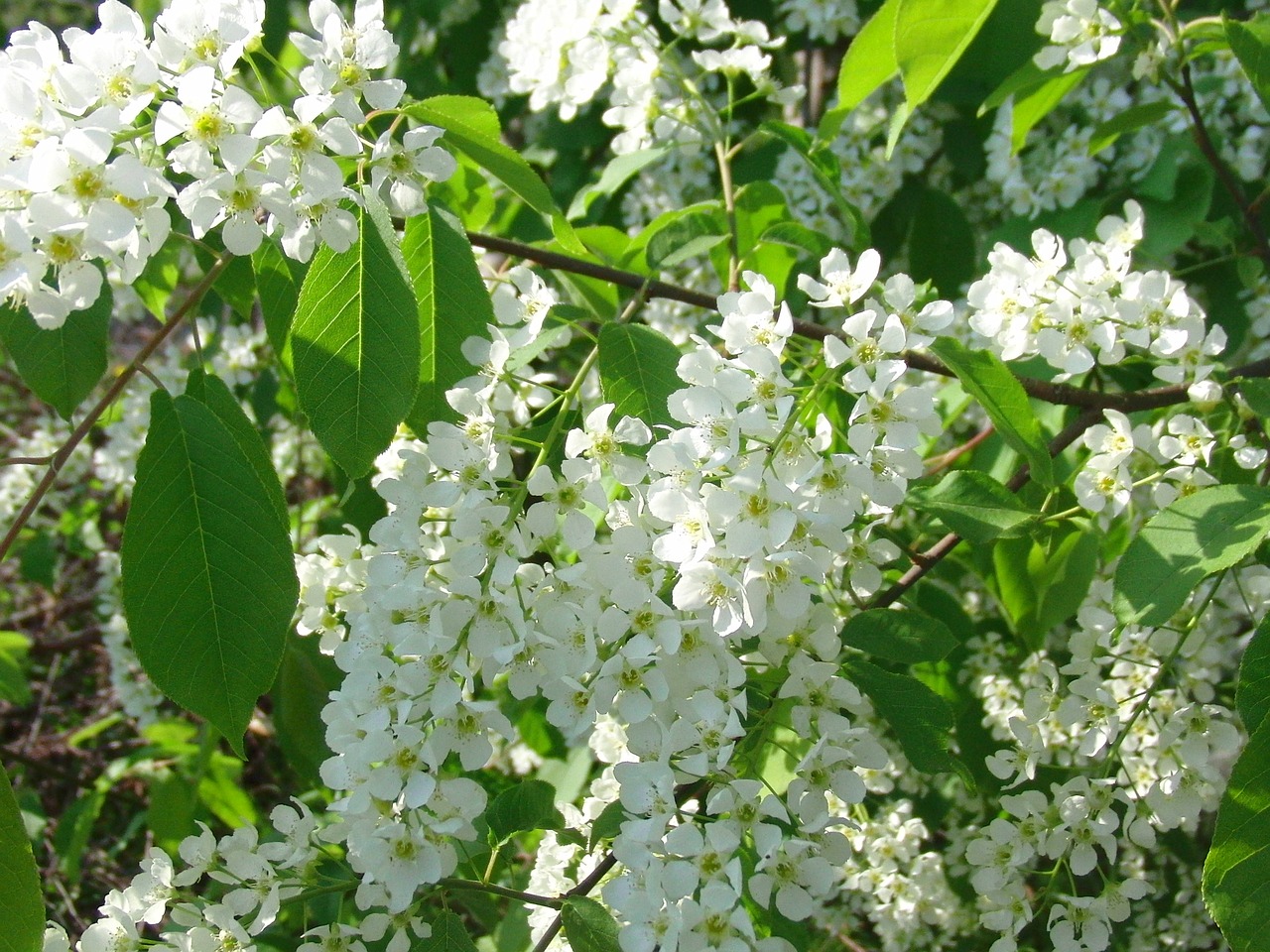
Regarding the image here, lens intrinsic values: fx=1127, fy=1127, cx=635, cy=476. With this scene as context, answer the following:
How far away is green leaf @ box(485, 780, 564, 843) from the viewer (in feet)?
5.44

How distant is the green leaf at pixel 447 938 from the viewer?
151 cm

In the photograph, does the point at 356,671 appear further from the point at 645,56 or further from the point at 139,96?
the point at 645,56

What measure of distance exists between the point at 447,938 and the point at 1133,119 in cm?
203

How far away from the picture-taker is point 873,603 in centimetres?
184

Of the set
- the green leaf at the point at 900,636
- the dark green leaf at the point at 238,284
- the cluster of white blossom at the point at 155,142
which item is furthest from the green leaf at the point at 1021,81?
the dark green leaf at the point at 238,284

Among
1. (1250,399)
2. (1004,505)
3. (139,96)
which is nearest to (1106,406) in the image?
(1250,399)

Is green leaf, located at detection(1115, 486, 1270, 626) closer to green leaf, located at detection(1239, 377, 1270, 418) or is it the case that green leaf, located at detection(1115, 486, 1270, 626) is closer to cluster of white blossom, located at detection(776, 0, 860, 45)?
green leaf, located at detection(1239, 377, 1270, 418)

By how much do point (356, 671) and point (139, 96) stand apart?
28.4 inches

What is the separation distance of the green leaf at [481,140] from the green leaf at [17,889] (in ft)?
3.23

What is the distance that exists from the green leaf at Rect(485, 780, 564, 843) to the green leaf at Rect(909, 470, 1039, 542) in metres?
0.71

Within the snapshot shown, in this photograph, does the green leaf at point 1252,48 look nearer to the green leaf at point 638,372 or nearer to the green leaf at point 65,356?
the green leaf at point 638,372

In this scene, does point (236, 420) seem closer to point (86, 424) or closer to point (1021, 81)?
point (86, 424)

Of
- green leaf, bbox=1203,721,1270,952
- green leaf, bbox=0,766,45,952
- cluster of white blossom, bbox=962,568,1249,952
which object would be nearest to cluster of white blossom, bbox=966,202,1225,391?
cluster of white blossom, bbox=962,568,1249,952

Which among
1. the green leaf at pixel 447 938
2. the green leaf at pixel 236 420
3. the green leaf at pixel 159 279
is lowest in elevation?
the green leaf at pixel 447 938
